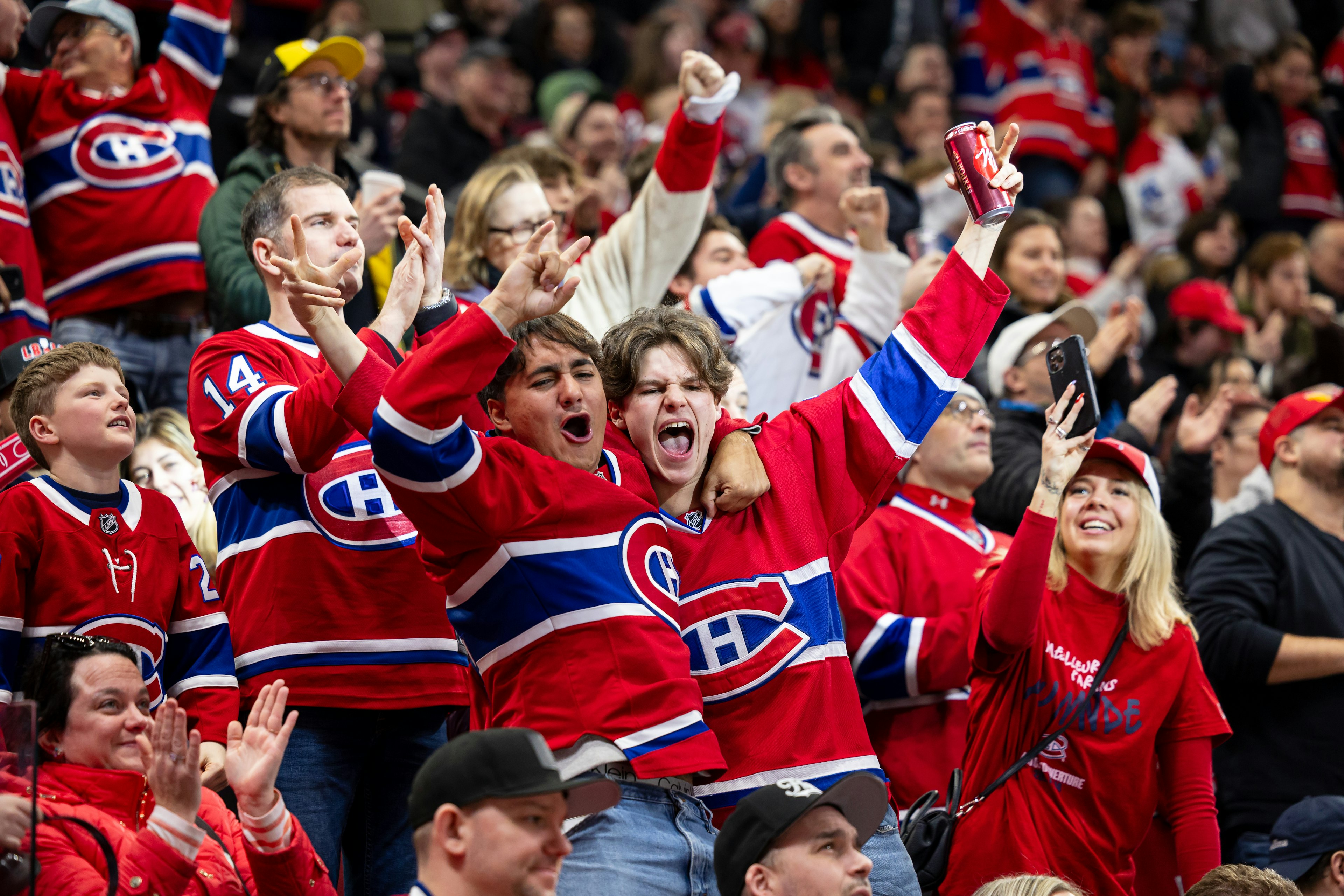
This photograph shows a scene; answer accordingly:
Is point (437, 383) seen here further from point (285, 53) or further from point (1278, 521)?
point (1278, 521)

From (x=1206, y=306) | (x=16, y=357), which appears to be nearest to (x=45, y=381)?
(x=16, y=357)

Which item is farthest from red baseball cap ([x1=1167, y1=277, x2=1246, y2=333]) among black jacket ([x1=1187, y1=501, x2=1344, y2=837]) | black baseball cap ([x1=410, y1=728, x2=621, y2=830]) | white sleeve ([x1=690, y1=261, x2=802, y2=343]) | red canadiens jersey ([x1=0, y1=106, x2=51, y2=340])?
black baseball cap ([x1=410, y1=728, x2=621, y2=830])

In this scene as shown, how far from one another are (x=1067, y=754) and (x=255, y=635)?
2.35 meters

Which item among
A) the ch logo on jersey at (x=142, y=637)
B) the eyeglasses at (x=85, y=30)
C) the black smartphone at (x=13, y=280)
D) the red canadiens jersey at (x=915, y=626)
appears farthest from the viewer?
the eyeglasses at (x=85, y=30)

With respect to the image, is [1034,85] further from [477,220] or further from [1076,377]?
[1076,377]

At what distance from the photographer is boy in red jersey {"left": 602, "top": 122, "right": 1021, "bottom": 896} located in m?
3.51

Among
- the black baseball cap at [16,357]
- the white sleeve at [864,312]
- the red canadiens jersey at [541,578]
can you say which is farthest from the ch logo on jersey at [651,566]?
the white sleeve at [864,312]

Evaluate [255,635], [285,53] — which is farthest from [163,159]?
[255,635]

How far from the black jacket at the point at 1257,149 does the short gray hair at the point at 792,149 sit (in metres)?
5.52

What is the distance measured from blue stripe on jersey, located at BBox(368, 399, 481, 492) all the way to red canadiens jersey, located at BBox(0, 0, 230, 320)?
9.27 ft

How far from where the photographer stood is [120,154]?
568 cm

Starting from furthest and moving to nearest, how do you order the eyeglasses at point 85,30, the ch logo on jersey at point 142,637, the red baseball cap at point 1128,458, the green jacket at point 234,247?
the eyeglasses at point 85,30 → the green jacket at point 234,247 → the red baseball cap at point 1128,458 → the ch logo on jersey at point 142,637

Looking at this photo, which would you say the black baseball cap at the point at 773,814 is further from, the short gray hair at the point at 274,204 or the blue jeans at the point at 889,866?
the short gray hair at the point at 274,204

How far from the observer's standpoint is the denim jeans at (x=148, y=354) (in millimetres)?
5598
